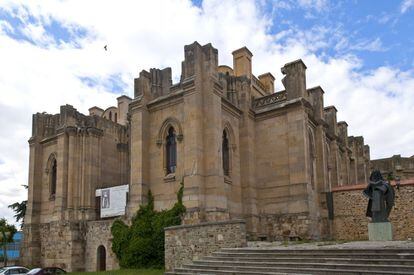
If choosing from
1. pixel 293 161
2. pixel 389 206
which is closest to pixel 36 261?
pixel 293 161

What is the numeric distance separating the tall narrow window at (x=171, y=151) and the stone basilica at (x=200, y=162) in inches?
2.3

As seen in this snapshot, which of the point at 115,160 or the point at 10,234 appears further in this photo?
the point at 10,234

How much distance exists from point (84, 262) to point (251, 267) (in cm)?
1714

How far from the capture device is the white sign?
27234 millimetres

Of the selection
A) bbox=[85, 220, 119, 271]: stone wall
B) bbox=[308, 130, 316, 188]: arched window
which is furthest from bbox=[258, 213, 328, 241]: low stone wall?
bbox=[85, 220, 119, 271]: stone wall

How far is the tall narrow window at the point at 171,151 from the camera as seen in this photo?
2414 cm

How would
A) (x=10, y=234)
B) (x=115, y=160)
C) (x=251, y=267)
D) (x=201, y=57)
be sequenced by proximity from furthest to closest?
(x=10, y=234)
(x=115, y=160)
(x=201, y=57)
(x=251, y=267)

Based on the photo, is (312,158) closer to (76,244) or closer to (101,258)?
(101,258)

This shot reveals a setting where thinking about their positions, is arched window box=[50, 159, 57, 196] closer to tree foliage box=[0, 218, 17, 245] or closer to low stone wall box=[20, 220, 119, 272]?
low stone wall box=[20, 220, 119, 272]

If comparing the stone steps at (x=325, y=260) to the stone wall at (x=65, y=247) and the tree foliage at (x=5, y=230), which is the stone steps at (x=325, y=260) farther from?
the tree foliage at (x=5, y=230)

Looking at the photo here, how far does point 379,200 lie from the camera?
58.6 ft

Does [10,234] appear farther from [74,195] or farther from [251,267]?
[251,267]

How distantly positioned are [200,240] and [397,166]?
37337 mm

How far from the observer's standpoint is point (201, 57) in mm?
23156
